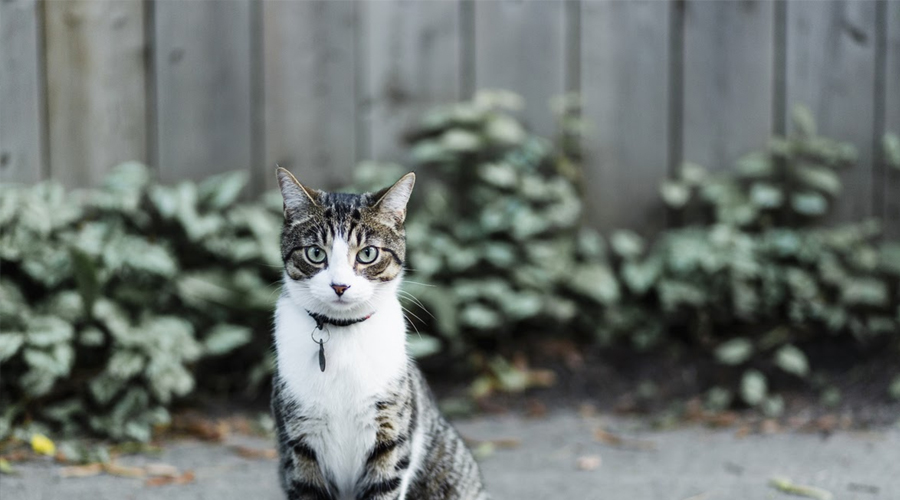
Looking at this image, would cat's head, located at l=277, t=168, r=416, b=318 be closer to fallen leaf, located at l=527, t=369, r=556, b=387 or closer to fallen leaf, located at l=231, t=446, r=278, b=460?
fallen leaf, located at l=231, t=446, r=278, b=460

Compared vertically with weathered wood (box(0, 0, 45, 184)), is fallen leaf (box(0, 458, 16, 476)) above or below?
below

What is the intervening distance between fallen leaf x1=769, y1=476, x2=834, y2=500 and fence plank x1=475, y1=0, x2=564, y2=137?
2032 millimetres

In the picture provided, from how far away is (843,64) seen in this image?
4270 mm

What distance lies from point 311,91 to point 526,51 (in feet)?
3.64

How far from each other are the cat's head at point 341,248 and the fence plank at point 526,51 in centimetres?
212

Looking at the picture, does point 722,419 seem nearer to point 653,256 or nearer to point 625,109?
point 653,256

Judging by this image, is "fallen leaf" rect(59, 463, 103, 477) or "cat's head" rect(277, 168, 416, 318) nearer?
"cat's head" rect(277, 168, 416, 318)

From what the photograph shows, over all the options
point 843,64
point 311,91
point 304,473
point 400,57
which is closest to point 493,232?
point 400,57

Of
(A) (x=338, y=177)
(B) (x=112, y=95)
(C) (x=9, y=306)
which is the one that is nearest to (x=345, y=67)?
(A) (x=338, y=177)

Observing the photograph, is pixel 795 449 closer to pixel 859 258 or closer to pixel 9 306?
pixel 859 258

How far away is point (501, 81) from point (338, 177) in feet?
3.17

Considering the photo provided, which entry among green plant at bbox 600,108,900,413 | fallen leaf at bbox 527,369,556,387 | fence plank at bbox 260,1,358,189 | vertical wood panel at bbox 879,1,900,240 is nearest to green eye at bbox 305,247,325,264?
fence plank at bbox 260,1,358,189

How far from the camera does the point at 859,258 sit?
4.05 metres

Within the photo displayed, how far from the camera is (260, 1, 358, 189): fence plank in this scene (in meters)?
4.14
